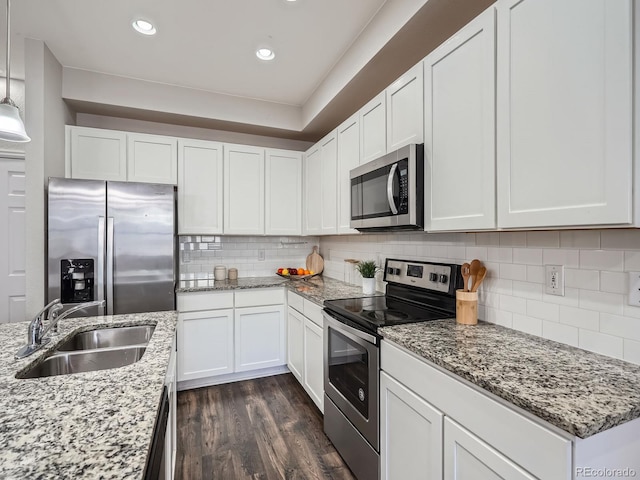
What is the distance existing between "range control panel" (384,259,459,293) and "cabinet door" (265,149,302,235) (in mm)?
1393

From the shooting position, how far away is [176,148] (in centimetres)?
303

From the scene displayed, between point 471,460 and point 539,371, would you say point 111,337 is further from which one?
point 539,371

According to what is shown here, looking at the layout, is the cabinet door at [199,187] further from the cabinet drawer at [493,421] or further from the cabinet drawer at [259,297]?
the cabinet drawer at [493,421]

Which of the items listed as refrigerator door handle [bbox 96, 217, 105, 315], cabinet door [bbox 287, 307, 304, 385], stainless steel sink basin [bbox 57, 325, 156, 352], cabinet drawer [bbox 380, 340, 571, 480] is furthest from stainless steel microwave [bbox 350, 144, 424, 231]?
refrigerator door handle [bbox 96, 217, 105, 315]

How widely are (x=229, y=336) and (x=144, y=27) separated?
247 centimetres

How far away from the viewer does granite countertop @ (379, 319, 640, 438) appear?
0.81 m

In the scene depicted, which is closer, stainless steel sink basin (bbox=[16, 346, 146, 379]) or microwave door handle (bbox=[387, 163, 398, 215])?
stainless steel sink basin (bbox=[16, 346, 146, 379])

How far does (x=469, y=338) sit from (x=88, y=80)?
3426 mm

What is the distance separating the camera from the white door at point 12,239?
9.62 ft

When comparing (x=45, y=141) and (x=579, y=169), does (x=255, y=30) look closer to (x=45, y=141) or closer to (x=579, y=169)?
(x=45, y=141)

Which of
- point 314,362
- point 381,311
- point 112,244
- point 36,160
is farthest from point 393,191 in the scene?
point 36,160

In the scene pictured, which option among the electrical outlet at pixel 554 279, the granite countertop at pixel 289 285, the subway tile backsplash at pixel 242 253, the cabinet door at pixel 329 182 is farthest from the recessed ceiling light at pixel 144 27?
the electrical outlet at pixel 554 279

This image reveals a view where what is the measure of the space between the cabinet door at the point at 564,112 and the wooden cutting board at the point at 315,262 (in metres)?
2.55

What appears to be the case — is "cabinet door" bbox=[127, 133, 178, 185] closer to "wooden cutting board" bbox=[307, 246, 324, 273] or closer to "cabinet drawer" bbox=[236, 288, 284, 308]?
"cabinet drawer" bbox=[236, 288, 284, 308]
